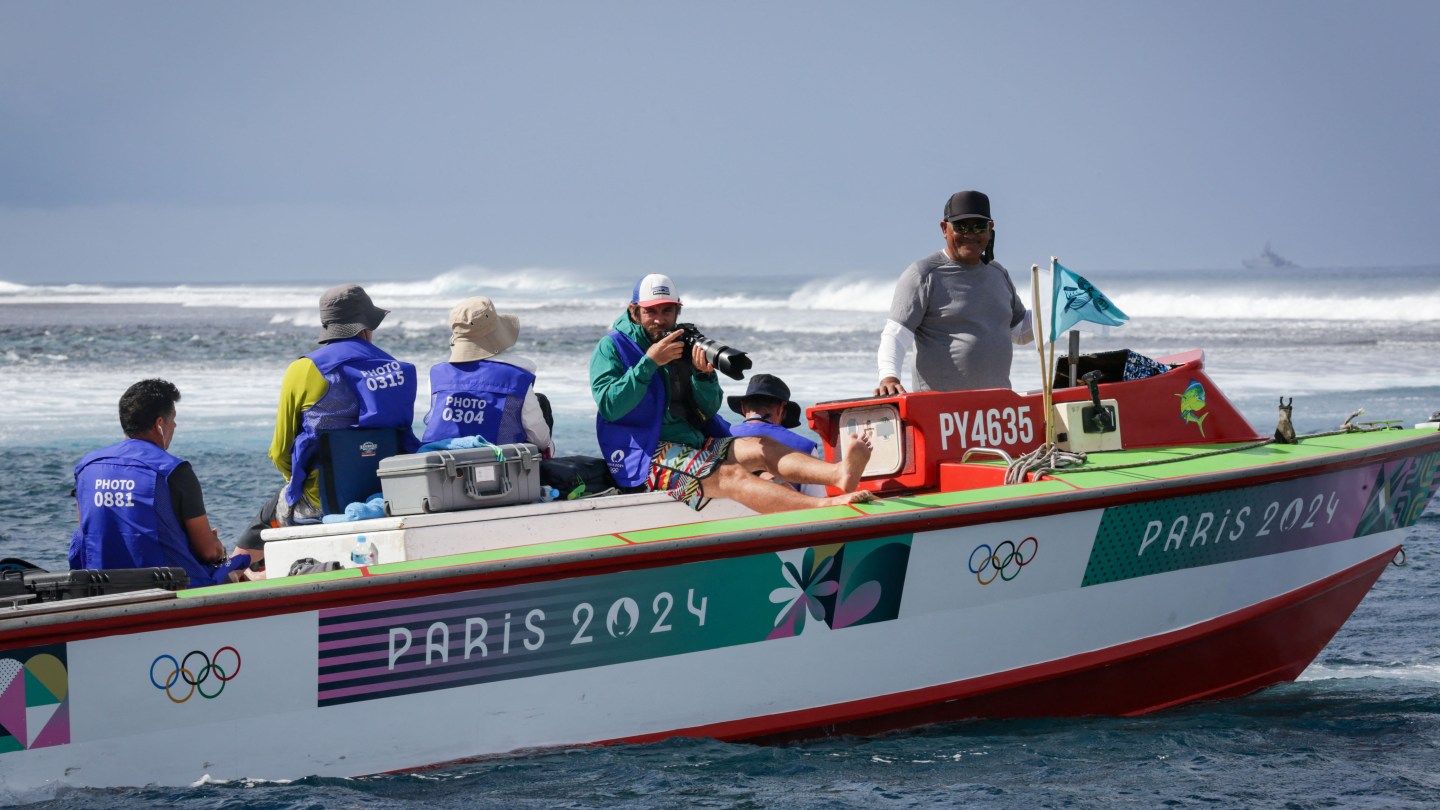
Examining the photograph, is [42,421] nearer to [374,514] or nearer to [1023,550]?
[374,514]

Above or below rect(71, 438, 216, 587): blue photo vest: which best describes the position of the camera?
above

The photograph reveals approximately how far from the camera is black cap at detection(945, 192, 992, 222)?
221 inches

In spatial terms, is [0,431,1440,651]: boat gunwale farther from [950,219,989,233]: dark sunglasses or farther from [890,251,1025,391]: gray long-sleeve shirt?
[950,219,989,233]: dark sunglasses

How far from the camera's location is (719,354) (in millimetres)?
5078

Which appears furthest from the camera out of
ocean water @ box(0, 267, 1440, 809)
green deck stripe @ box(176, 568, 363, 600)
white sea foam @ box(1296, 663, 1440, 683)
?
white sea foam @ box(1296, 663, 1440, 683)

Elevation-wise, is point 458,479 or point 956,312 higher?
point 956,312

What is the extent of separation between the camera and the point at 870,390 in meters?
17.8

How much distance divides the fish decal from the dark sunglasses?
1113mm

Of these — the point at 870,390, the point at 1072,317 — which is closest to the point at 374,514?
the point at 1072,317

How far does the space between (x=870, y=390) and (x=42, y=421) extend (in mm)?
9847

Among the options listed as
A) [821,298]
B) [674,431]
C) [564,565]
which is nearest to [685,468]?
[674,431]

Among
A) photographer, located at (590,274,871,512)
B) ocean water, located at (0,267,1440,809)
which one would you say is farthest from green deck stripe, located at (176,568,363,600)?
photographer, located at (590,274,871,512)

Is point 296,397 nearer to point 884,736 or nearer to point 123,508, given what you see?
point 123,508

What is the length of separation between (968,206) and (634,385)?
5.17 ft
